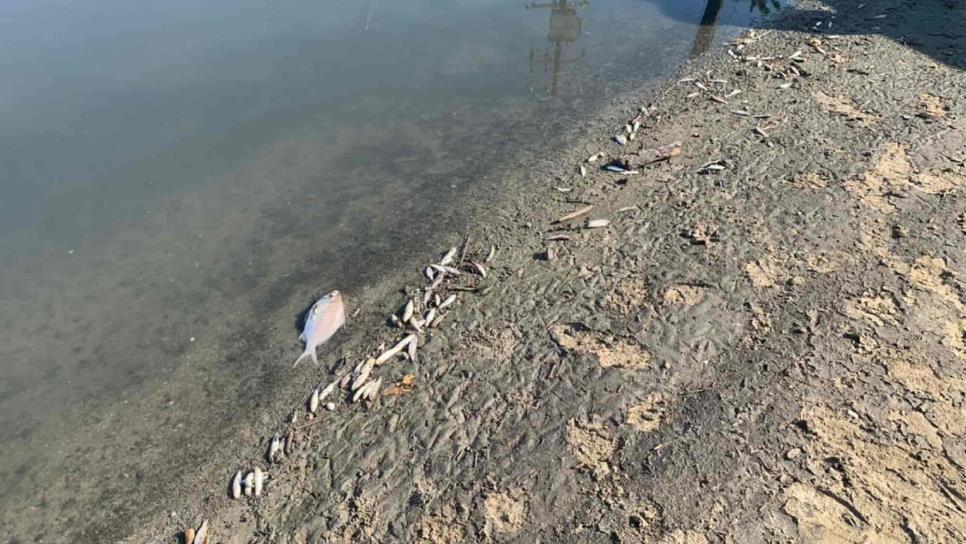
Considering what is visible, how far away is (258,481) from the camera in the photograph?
5113 mm

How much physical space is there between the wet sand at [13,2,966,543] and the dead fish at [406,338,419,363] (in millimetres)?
65

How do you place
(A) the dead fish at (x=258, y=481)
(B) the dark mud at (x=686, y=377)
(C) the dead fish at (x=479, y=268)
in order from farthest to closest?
1. (C) the dead fish at (x=479, y=268)
2. (A) the dead fish at (x=258, y=481)
3. (B) the dark mud at (x=686, y=377)

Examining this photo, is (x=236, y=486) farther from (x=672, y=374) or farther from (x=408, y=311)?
(x=672, y=374)

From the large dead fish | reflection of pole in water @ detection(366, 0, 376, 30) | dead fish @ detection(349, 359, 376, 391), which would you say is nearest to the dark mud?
dead fish @ detection(349, 359, 376, 391)

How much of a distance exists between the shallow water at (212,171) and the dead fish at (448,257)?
1.82 feet

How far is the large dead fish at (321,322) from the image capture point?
6.36 m

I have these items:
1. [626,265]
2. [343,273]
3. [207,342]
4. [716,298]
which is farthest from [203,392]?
[716,298]

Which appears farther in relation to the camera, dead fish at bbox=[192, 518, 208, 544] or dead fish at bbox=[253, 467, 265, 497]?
dead fish at bbox=[253, 467, 265, 497]

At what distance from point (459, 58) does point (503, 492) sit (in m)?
9.05

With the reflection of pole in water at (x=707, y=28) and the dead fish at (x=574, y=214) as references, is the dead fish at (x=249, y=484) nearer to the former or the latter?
the dead fish at (x=574, y=214)

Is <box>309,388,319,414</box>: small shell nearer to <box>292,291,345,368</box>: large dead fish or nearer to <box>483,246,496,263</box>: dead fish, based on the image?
<box>292,291,345,368</box>: large dead fish

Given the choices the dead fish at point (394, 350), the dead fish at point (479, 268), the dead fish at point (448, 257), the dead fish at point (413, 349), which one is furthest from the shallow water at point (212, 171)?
the dead fish at point (413, 349)

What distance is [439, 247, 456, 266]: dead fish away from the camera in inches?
283

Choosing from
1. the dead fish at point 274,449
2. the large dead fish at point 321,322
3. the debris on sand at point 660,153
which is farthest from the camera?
the debris on sand at point 660,153
